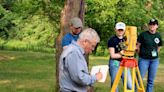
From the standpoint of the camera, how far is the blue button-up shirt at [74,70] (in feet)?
14.8

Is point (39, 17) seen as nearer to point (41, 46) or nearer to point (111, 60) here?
point (41, 46)

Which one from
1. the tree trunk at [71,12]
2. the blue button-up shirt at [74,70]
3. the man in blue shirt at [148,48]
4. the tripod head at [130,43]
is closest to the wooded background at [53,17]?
the tree trunk at [71,12]

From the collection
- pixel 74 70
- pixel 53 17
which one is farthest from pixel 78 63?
pixel 53 17

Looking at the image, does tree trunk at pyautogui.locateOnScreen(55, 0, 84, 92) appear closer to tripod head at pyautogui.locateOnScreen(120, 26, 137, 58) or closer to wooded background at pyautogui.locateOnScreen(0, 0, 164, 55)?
tripod head at pyautogui.locateOnScreen(120, 26, 137, 58)

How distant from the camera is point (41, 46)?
35.4 metres

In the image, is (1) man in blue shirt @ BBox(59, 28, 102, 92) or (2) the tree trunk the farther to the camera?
(2) the tree trunk

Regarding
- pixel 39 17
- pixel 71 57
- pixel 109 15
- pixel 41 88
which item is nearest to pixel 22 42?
pixel 39 17

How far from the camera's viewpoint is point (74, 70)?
4.50 meters

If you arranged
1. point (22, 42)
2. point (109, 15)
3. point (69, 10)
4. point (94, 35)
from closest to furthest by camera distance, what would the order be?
point (94, 35)
point (69, 10)
point (109, 15)
point (22, 42)

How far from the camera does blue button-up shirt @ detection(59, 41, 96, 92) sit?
4.50 meters

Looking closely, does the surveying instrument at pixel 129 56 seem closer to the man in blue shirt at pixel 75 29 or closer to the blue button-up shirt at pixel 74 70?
the man in blue shirt at pixel 75 29

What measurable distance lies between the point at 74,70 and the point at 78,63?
0.26 feet

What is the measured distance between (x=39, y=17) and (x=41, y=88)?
70.0ft

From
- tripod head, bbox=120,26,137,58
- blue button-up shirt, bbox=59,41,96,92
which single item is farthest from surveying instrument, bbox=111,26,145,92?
blue button-up shirt, bbox=59,41,96,92
